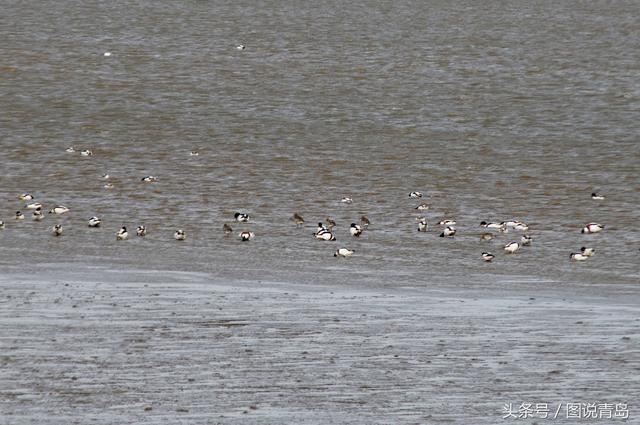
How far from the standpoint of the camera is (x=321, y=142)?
32.8 m

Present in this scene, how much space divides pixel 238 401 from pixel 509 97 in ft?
86.0

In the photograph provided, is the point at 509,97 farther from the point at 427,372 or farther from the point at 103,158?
the point at 427,372

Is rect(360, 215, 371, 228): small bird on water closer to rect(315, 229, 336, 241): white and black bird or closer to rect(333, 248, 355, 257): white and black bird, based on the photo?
rect(315, 229, 336, 241): white and black bird

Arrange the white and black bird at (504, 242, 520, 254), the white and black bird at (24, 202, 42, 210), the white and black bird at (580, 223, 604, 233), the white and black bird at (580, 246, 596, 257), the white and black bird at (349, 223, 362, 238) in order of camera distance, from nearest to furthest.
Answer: the white and black bird at (580, 246, 596, 257) < the white and black bird at (504, 242, 520, 254) < the white and black bird at (580, 223, 604, 233) < the white and black bird at (349, 223, 362, 238) < the white and black bird at (24, 202, 42, 210)

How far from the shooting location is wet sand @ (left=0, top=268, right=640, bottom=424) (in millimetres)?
13586

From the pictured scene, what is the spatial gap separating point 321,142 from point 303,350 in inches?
680

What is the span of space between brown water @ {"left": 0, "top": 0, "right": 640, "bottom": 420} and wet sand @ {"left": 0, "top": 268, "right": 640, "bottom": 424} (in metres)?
1.46

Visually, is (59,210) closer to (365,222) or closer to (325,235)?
(325,235)

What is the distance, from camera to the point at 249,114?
36.1 m

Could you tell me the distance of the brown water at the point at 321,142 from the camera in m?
23.1

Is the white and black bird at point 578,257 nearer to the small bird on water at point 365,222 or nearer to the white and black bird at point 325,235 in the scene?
the white and black bird at point 325,235

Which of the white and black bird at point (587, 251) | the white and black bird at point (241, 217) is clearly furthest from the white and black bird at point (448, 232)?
the white and black bird at point (241, 217)

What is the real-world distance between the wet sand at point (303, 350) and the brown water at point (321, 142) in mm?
1457

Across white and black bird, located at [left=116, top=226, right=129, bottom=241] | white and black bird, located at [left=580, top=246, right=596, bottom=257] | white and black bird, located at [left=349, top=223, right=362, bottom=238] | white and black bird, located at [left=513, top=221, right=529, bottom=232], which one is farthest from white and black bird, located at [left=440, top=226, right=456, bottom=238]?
white and black bird, located at [left=116, top=226, right=129, bottom=241]
